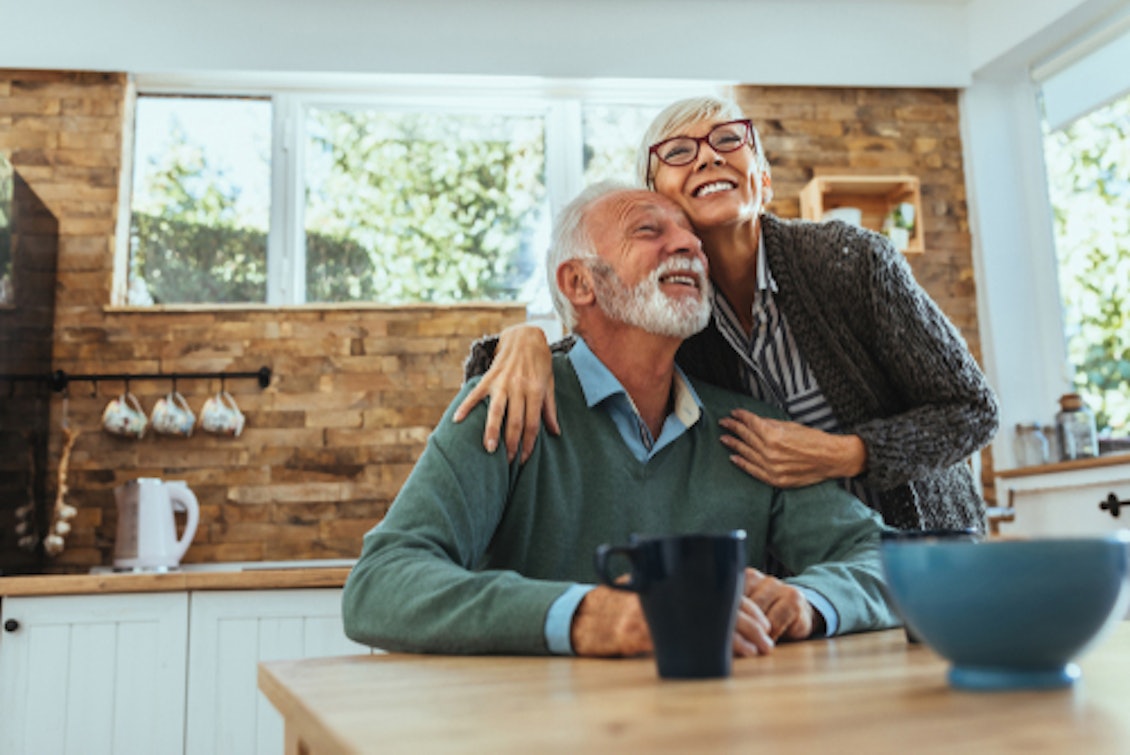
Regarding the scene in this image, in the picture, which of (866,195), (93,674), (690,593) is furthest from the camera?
(866,195)

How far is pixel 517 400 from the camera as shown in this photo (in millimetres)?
1229

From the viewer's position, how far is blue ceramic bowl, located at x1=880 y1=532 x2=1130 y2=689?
1.77 feet

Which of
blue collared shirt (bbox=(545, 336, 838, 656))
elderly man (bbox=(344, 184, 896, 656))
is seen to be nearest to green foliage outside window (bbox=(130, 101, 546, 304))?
elderly man (bbox=(344, 184, 896, 656))

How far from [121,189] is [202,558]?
131cm

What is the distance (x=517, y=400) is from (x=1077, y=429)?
2.90m

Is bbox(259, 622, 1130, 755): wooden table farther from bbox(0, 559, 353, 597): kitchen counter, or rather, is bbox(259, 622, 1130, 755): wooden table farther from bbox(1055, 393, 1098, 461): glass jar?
bbox(1055, 393, 1098, 461): glass jar

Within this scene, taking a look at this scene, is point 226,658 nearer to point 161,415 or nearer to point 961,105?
point 161,415

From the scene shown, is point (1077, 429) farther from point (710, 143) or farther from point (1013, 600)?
point (1013, 600)

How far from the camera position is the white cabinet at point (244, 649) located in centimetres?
252

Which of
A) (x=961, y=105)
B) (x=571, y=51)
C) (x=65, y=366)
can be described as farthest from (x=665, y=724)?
(x=961, y=105)

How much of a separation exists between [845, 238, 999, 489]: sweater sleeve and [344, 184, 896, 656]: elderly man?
0.12m

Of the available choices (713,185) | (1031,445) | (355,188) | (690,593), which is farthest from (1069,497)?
(690,593)

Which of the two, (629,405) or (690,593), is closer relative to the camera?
(690,593)

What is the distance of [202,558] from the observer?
326 centimetres
